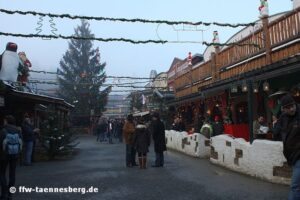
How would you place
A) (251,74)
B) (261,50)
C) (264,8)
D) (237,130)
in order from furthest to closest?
1. (237,130)
2. (264,8)
3. (261,50)
4. (251,74)

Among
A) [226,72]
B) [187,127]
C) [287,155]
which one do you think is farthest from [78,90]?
[287,155]

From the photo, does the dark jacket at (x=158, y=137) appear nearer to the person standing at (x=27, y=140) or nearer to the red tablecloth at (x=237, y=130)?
the red tablecloth at (x=237, y=130)

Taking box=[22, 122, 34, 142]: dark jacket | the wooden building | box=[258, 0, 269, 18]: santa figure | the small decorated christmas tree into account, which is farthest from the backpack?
box=[258, 0, 269, 18]: santa figure

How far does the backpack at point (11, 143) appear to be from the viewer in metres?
7.35

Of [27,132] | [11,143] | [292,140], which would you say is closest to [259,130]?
[292,140]

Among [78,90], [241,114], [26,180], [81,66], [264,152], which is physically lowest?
Result: [26,180]

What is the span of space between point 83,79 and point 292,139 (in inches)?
1796

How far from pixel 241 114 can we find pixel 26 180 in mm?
10686

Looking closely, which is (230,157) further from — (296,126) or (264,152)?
(296,126)

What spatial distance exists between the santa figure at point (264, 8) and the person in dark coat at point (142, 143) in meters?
5.55

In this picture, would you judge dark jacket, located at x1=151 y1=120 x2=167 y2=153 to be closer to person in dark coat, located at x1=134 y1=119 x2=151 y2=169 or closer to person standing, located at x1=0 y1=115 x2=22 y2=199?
person in dark coat, located at x1=134 y1=119 x2=151 y2=169

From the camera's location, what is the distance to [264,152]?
9.09 m

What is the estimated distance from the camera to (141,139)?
12.3m

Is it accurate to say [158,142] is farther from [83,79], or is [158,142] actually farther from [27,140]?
[83,79]
